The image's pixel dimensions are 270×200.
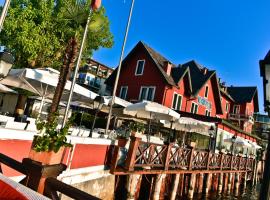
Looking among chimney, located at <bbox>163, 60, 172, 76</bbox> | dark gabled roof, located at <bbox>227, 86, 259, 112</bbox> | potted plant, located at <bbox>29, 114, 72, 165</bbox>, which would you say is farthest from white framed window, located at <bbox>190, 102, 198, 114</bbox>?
potted plant, located at <bbox>29, 114, 72, 165</bbox>

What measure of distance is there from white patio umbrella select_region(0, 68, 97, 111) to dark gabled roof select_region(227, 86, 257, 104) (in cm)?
4138

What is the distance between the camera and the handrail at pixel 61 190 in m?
2.65

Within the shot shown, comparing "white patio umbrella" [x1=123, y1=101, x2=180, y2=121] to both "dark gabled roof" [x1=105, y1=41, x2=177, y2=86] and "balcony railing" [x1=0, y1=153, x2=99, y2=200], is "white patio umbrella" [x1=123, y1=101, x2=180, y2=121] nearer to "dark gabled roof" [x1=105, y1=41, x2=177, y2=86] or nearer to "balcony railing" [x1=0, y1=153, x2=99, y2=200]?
"balcony railing" [x1=0, y1=153, x2=99, y2=200]

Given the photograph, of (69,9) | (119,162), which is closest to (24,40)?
(69,9)

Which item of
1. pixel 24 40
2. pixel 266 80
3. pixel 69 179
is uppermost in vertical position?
pixel 24 40

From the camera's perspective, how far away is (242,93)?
52219 millimetres

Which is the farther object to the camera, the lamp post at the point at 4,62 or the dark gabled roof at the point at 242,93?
the dark gabled roof at the point at 242,93

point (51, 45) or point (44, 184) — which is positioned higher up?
point (51, 45)

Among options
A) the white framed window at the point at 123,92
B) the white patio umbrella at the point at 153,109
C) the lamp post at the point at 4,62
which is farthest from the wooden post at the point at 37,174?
the white framed window at the point at 123,92

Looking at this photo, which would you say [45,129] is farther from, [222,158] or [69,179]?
[222,158]

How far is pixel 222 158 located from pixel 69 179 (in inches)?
616

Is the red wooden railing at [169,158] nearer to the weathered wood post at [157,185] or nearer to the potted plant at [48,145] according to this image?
the weathered wood post at [157,185]

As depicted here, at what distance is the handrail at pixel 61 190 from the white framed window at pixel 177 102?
1109 inches

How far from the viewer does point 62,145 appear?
4.59 m
